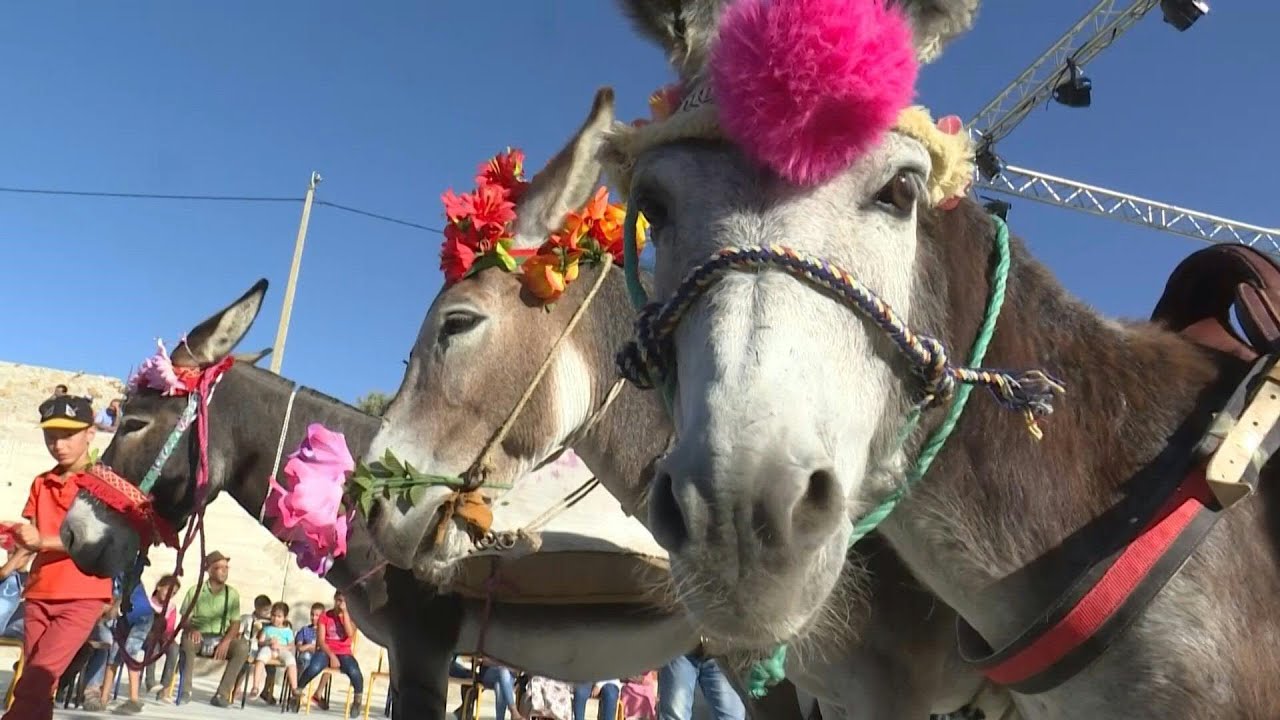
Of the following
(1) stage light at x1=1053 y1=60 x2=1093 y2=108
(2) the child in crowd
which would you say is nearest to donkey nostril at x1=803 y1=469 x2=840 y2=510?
(2) the child in crowd

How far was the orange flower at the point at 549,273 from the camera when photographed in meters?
3.25

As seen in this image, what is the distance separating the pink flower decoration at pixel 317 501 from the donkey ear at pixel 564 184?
123 centimetres

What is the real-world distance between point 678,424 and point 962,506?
0.62 metres

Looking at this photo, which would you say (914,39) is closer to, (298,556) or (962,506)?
(962,506)

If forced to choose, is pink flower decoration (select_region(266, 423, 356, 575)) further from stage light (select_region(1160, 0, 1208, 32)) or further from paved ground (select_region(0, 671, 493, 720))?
stage light (select_region(1160, 0, 1208, 32))

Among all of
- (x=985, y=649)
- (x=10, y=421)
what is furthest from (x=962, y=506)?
(x=10, y=421)

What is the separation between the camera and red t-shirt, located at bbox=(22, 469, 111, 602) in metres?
4.47

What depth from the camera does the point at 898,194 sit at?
1.64m

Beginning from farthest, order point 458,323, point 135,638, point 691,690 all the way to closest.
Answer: point 135,638, point 691,690, point 458,323

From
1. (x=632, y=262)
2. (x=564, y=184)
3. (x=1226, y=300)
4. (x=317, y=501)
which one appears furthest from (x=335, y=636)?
(x=1226, y=300)

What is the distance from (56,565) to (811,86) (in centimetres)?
475

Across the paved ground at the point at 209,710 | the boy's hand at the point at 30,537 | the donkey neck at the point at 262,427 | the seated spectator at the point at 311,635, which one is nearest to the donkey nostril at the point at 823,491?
the donkey neck at the point at 262,427

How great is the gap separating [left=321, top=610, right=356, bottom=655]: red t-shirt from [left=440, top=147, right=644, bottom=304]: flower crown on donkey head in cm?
748

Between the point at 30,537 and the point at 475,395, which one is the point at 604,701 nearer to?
the point at 30,537
